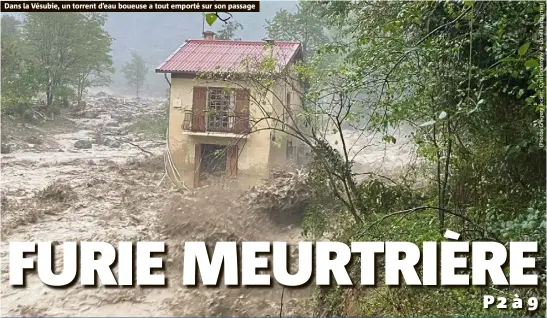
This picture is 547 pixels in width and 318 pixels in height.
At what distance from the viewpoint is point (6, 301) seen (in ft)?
16.1

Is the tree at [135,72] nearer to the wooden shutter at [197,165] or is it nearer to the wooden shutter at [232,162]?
the wooden shutter at [197,165]

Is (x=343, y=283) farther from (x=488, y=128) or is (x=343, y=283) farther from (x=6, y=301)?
(x=6, y=301)

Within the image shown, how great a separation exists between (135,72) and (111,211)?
5.42m

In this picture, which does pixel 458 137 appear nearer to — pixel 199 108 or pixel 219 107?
pixel 219 107

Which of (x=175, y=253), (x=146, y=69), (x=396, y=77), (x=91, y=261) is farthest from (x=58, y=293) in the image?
(x=146, y=69)

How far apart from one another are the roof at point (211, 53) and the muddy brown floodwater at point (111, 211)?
4.65 ft

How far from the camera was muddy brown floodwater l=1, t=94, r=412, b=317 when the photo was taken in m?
4.68

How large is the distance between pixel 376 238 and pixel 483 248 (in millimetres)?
853

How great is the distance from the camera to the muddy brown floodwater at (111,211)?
4.68 meters

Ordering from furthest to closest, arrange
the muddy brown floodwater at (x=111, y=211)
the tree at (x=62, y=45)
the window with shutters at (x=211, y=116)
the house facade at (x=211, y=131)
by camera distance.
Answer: the tree at (x=62, y=45)
the house facade at (x=211, y=131)
the window with shutters at (x=211, y=116)
the muddy brown floodwater at (x=111, y=211)

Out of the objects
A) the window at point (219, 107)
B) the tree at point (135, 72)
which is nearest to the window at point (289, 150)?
the window at point (219, 107)

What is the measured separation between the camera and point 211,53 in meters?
7.09

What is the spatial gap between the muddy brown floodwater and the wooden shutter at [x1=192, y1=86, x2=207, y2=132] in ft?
3.11
